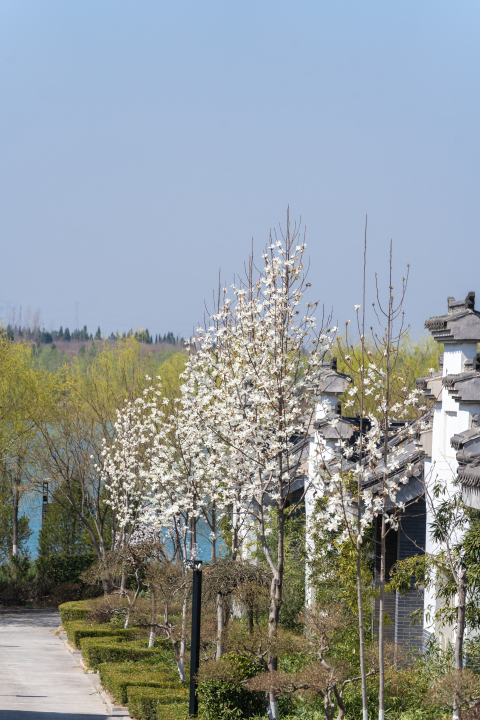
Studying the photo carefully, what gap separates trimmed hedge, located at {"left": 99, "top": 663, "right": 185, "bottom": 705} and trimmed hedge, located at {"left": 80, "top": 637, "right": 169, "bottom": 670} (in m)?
0.75

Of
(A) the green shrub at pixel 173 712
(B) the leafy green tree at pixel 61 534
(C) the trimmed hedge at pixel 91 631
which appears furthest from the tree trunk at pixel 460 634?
(B) the leafy green tree at pixel 61 534

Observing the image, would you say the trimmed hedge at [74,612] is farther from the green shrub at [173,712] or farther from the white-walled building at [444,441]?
the white-walled building at [444,441]

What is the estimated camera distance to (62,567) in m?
24.9

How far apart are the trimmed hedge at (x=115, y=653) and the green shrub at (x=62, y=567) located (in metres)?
8.86

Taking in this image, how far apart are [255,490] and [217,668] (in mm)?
2354

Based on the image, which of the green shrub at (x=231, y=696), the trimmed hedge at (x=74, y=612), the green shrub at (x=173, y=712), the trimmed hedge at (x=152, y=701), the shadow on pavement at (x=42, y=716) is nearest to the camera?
the green shrub at (x=231, y=696)

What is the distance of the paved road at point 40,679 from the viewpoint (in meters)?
12.7

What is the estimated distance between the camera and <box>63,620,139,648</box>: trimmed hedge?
1730 cm

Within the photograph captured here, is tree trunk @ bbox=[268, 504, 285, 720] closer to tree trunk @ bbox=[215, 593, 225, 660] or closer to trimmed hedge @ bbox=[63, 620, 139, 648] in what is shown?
tree trunk @ bbox=[215, 593, 225, 660]

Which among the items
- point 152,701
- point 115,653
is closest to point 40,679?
point 115,653

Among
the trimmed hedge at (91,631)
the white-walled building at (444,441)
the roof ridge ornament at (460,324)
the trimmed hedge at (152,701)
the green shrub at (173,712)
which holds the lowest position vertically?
the trimmed hedge at (91,631)

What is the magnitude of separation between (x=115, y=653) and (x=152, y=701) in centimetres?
455

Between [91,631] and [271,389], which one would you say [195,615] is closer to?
[271,389]

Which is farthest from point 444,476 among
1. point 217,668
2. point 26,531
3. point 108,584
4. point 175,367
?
point 175,367
